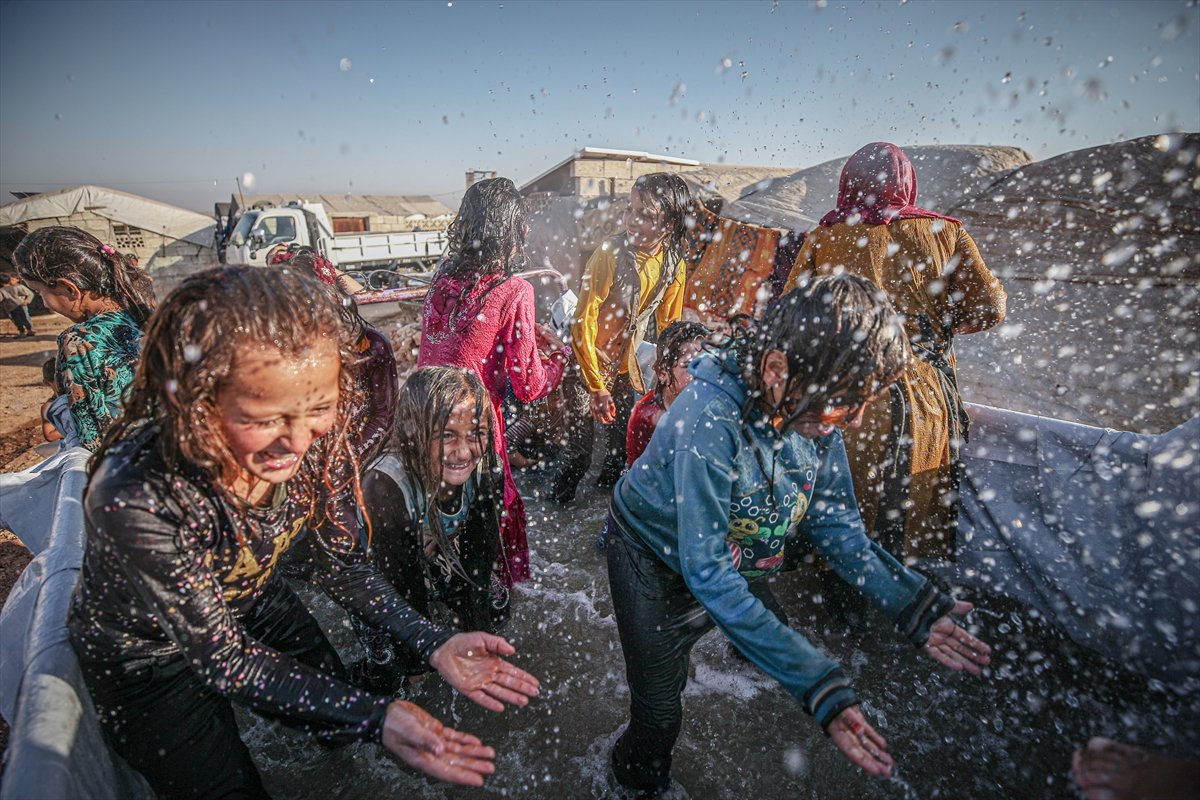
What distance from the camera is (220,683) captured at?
1.43m

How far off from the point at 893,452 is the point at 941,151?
8.61 meters

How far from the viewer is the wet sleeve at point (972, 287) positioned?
2477 millimetres

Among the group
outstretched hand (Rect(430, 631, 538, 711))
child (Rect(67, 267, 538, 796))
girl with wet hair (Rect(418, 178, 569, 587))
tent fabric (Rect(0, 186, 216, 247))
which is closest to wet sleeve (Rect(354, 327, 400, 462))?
girl with wet hair (Rect(418, 178, 569, 587))

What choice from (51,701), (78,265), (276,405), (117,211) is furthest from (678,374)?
(117,211)

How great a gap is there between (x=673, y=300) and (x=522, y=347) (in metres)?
1.43

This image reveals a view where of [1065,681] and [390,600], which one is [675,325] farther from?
[1065,681]

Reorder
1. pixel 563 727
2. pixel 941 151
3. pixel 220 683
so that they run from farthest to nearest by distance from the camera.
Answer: pixel 941 151
pixel 563 727
pixel 220 683

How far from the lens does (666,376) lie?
10.3 feet

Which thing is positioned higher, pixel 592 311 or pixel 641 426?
pixel 592 311

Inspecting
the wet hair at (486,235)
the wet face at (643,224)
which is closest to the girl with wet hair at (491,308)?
the wet hair at (486,235)

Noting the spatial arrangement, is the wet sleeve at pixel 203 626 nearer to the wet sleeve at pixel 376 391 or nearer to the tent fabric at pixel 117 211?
the wet sleeve at pixel 376 391

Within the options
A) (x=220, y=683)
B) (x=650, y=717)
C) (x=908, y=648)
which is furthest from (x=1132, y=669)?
(x=220, y=683)

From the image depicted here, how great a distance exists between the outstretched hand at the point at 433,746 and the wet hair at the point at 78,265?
2.85 metres

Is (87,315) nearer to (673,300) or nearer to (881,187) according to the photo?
(673,300)
